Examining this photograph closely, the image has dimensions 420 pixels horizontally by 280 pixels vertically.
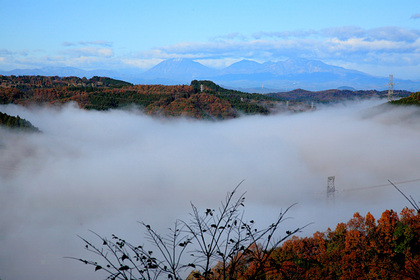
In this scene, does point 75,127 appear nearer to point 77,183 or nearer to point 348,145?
point 77,183

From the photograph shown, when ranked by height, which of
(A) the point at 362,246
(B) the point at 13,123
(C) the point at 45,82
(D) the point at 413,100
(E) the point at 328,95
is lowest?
(A) the point at 362,246

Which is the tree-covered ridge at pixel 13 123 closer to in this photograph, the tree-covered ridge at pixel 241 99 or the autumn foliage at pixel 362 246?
the autumn foliage at pixel 362 246

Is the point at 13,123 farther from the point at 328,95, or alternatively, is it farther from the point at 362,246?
the point at 328,95

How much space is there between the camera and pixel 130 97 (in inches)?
2970

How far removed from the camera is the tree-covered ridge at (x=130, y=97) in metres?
71.8

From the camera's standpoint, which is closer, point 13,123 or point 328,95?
point 13,123

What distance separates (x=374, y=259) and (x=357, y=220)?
15.7 feet

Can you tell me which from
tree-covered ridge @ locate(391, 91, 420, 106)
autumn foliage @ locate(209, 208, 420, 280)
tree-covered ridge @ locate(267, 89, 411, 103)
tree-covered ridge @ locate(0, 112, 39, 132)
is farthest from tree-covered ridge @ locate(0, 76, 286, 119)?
autumn foliage @ locate(209, 208, 420, 280)

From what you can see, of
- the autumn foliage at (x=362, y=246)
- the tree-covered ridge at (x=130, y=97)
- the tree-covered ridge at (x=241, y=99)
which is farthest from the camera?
the tree-covered ridge at (x=241, y=99)

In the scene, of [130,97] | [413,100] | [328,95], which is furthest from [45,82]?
[328,95]

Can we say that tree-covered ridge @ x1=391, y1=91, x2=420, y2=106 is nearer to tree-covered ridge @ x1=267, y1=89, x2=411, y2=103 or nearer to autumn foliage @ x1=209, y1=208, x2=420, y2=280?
tree-covered ridge @ x1=267, y1=89, x2=411, y2=103

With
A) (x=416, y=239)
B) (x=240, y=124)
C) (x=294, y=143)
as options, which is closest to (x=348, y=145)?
(x=294, y=143)

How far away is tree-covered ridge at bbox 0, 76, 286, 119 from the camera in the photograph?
71812 millimetres

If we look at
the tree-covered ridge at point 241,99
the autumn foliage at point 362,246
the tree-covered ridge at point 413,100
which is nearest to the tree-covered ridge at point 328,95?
the tree-covered ridge at point 241,99
